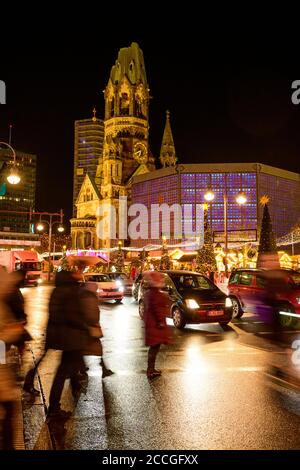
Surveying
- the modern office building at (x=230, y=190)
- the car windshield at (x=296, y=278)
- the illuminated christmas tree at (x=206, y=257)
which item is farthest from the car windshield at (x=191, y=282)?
the modern office building at (x=230, y=190)

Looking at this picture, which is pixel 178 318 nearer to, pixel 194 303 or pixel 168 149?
pixel 194 303

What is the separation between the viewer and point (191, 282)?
44.9 feet

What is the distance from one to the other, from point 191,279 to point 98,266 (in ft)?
128

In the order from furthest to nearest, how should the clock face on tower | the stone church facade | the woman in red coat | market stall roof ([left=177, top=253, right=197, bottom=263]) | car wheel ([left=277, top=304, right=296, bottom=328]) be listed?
the clock face on tower
the stone church facade
market stall roof ([left=177, top=253, right=197, bottom=263])
car wheel ([left=277, top=304, right=296, bottom=328])
the woman in red coat

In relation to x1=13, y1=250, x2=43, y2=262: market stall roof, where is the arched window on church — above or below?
above

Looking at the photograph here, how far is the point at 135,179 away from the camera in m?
91.2

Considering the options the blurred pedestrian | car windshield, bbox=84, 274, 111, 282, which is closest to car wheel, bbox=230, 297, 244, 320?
car windshield, bbox=84, 274, 111, 282

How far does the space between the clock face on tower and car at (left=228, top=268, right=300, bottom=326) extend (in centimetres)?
7952

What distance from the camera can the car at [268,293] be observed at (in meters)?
10.4

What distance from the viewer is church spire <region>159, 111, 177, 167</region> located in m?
101

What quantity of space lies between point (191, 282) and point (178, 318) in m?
Answer: 1.57

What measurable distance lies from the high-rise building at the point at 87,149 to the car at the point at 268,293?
118 metres

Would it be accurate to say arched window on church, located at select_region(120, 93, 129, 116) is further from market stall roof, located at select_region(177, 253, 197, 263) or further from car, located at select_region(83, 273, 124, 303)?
car, located at select_region(83, 273, 124, 303)

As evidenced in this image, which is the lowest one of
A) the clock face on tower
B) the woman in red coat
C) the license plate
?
the license plate
